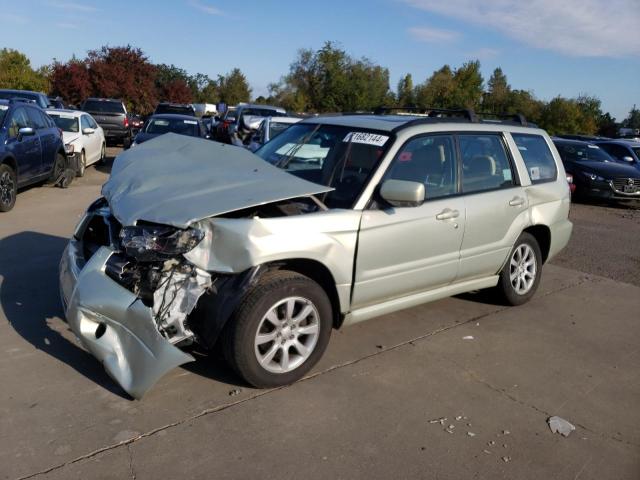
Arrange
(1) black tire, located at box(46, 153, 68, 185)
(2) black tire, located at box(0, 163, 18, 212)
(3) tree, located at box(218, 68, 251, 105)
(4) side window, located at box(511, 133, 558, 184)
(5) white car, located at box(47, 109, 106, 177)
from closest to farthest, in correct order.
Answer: (4) side window, located at box(511, 133, 558, 184)
(2) black tire, located at box(0, 163, 18, 212)
(1) black tire, located at box(46, 153, 68, 185)
(5) white car, located at box(47, 109, 106, 177)
(3) tree, located at box(218, 68, 251, 105)

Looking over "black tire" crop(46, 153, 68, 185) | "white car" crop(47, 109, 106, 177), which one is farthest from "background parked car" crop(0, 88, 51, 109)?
"black tire" crop(46, 153, 68, 185)

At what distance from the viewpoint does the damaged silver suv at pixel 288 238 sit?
3.48m

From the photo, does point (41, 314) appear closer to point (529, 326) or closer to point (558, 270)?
point (529, 326)

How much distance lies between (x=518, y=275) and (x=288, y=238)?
2.92 meters

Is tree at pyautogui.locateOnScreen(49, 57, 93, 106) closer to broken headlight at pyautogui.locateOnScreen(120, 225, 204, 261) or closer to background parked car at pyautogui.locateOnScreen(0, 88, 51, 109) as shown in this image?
background parked car at pyautogui.locateOnScreen(0, 88, 51, 109)

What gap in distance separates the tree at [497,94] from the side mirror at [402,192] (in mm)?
43335

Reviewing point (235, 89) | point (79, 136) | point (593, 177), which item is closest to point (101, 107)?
point (79, 136)

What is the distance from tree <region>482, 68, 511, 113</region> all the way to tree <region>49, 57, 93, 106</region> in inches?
1144

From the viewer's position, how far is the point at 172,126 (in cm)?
1533

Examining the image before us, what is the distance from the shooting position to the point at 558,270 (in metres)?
7.45

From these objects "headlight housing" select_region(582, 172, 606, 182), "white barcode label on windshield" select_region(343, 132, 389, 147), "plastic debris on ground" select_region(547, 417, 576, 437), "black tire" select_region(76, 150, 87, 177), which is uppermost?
"white barcode label on windshield" select_region(343, 132, 389, 147)

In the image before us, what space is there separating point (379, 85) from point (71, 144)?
111 ft

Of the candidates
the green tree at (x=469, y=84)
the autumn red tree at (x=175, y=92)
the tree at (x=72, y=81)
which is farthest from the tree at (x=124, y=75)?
the green tree at (x=469, y=84)

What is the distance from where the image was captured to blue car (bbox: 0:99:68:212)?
8.62m
